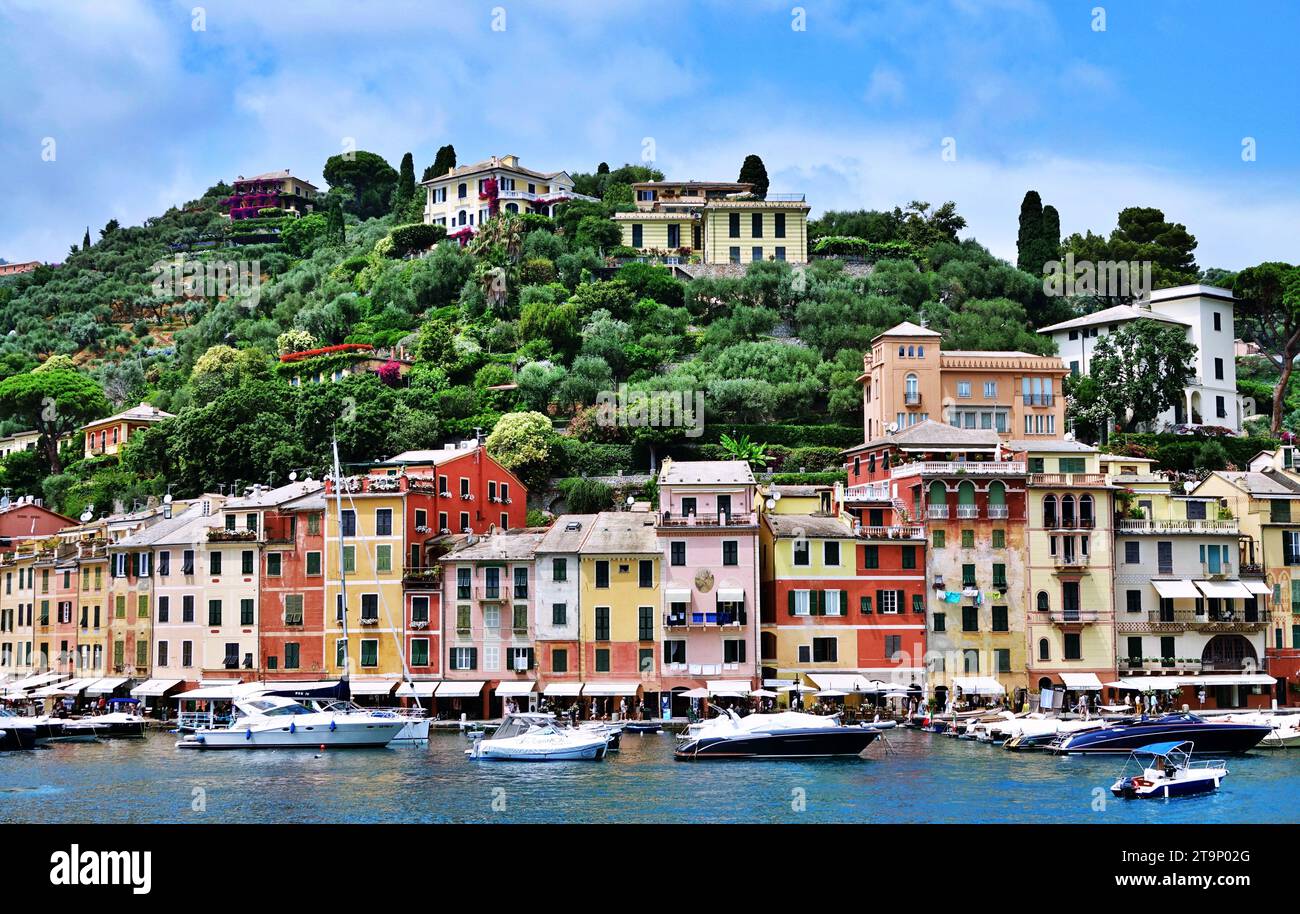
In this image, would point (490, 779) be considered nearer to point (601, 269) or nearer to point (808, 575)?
point (808, 575)

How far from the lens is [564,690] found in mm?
61562

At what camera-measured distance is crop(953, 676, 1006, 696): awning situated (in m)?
62.5

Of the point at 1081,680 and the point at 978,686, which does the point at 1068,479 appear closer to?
the point at 1081,680

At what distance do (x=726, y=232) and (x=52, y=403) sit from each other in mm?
50950

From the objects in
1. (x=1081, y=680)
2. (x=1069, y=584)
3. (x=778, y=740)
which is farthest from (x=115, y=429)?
(x=1081, y=680)

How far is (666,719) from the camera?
60.9m

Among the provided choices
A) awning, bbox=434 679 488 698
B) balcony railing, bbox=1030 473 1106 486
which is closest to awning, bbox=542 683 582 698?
awning, bbox=434 679 488 698

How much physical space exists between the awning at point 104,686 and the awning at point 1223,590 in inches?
1877

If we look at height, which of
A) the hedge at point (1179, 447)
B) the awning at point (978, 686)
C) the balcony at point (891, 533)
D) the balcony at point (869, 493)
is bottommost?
the awning at point (978, 686)

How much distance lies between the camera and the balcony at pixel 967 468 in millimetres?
65000

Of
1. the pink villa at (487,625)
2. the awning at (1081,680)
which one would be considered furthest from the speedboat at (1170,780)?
the pink villa at (487,625)

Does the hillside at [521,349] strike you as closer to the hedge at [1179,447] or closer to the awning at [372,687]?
Result: the hedge at [1179,447]

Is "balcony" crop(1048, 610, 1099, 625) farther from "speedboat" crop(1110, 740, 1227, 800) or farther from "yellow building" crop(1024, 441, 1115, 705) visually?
"speedboat" crop(1110, 740, 1227, 800)
